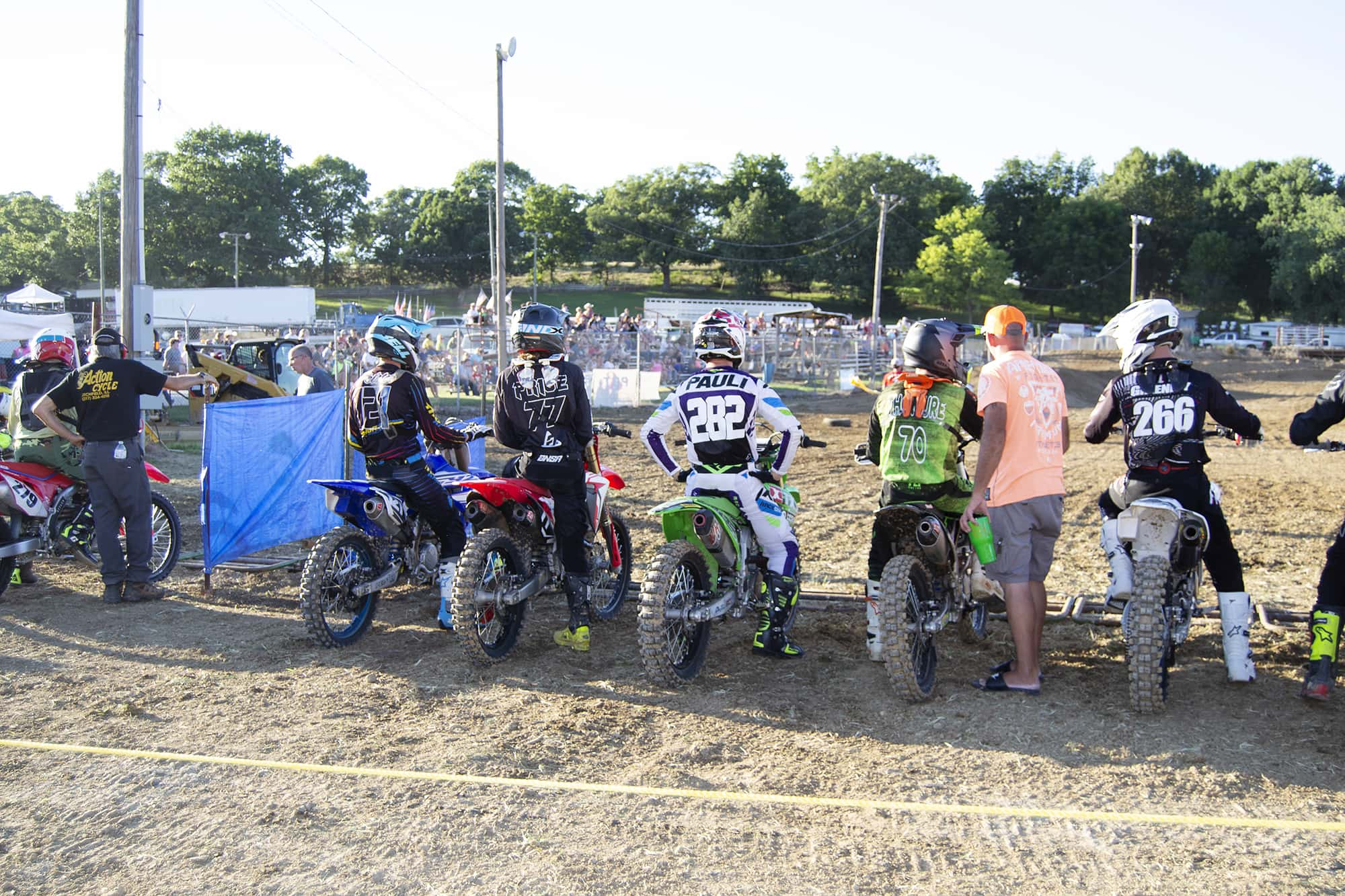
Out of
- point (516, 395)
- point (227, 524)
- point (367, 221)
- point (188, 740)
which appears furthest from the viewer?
point (367, 221)

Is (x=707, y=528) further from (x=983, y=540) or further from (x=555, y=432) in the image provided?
(x=983, y=540)

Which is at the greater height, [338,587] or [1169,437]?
[1169,437]

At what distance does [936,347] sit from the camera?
5.54 metres

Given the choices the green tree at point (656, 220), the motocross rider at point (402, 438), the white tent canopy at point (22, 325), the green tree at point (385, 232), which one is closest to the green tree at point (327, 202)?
the green tree at point (385, 232)

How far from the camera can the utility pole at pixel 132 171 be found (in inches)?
403

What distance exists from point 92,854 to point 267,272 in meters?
87.7

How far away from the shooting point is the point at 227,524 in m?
8.16

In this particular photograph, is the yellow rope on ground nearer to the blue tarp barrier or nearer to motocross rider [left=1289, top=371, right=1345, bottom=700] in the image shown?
motocross rider [left=1289, top=371, right=1345, bottom=700]

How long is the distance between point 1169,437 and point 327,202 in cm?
9300

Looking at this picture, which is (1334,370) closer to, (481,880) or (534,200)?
(481,880)

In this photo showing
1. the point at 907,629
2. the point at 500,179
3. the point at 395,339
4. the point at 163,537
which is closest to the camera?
the point at 907,629

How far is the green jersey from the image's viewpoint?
18.1 feet

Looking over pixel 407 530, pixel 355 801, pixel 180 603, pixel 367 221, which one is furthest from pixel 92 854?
pixel 367 221

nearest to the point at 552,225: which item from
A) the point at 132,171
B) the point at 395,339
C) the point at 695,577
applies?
the point at 132,171
